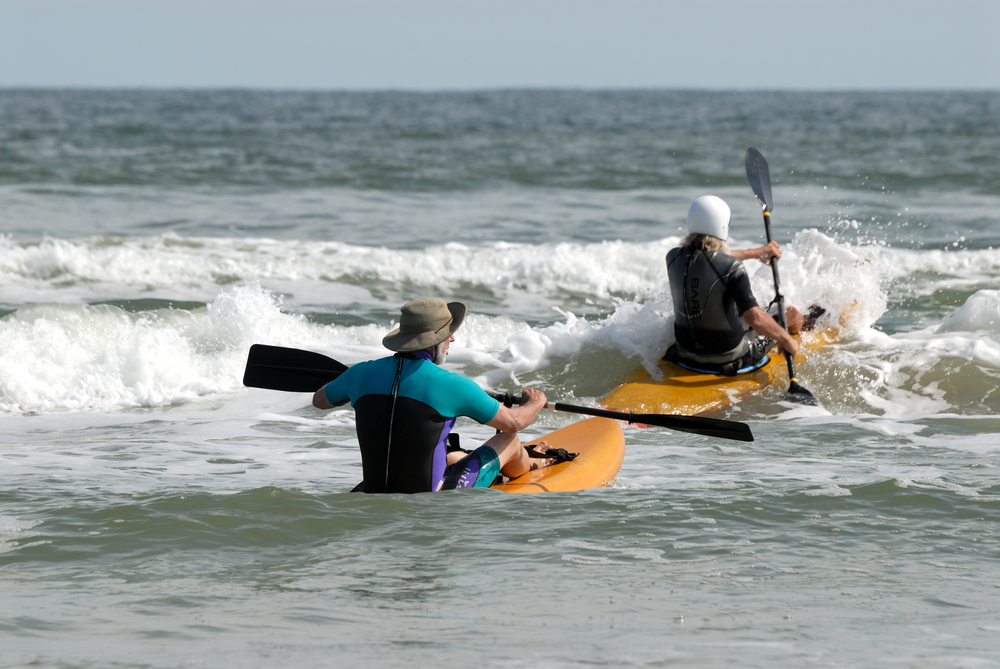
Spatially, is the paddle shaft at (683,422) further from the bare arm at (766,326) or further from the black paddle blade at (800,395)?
the black paddle blade at (800,395)

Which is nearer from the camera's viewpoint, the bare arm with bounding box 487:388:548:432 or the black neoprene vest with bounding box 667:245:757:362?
the bare arm with bounding box 487:388:548:432

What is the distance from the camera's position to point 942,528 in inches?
185

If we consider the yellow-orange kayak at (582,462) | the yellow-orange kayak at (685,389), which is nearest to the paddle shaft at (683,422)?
the yellow-orange kayak at (582,462)

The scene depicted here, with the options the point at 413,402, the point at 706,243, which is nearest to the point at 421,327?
the point at 413,402

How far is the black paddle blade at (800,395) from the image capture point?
7.36 m

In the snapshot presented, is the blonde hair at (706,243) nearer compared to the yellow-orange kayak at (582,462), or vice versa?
the yellow-orange kayak at (582,462)

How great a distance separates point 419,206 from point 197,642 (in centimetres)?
1534

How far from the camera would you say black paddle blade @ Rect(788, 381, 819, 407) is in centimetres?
736

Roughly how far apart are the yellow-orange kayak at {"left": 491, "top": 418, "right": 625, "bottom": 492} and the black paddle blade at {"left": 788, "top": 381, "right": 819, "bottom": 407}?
1986 millimetres

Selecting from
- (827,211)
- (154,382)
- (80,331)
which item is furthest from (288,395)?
(827,211)

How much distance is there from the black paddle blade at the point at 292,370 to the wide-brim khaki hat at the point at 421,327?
0.97 meters

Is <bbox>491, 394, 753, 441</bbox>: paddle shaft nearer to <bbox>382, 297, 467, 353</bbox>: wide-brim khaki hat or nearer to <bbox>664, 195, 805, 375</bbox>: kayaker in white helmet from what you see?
<bbox>382, 297, 467, 353</bbox>: wide-brim khaki hat

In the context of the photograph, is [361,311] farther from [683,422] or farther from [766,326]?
[683,422]

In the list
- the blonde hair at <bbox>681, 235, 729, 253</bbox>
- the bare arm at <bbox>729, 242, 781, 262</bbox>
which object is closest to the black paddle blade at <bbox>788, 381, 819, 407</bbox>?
the bare arm at <bbox>729, 242, 781, 262</bbox>
